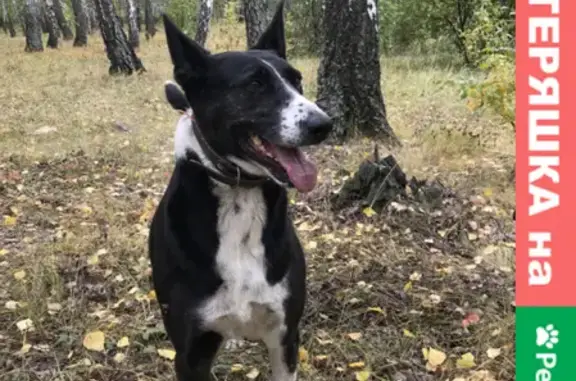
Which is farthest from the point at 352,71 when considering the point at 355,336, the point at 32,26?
the point at 32,26

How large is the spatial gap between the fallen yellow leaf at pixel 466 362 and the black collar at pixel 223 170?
1447 mm

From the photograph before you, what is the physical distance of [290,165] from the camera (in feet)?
8.20

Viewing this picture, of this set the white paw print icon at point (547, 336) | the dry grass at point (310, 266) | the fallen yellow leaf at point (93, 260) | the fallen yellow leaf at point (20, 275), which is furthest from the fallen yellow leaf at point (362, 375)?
the fallen yellow leaf at point (20, 275)

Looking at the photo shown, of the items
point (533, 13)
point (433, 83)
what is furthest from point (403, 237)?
point (433, 83)

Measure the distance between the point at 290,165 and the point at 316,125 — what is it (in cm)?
19

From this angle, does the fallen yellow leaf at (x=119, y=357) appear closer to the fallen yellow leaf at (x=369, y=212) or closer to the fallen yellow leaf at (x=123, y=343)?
the fallen yellow leaf at (x=123, y=343)

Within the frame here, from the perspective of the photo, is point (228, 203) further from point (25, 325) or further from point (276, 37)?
point (25, 325)

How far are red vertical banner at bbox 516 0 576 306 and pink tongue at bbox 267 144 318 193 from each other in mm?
1413

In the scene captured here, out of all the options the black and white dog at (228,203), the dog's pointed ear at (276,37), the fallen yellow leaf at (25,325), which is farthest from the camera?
the fallen yellow leaf at (25,325)

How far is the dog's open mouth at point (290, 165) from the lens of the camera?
8.05 feet

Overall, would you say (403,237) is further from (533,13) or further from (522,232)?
(533,13)

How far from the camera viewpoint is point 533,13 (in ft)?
11.8

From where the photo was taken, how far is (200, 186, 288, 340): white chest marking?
2578 mm

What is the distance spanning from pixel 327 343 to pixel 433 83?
8.08 meters
